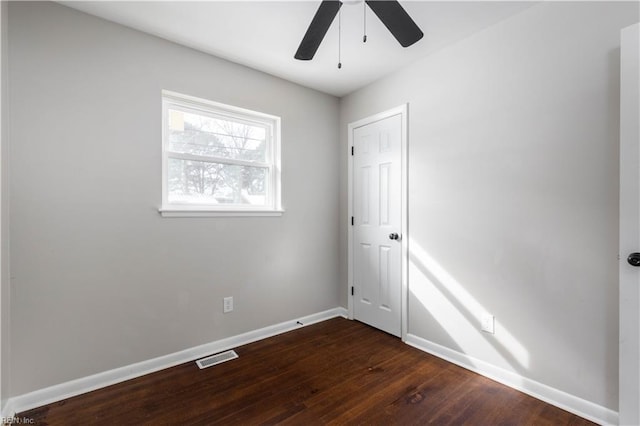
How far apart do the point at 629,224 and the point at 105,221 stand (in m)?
3.21

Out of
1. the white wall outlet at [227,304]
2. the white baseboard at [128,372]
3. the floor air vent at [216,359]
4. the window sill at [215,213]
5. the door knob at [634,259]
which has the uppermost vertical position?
the window sill at [215,213]

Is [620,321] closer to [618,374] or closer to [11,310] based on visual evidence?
[618,374]

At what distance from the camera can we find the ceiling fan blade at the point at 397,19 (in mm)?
1456

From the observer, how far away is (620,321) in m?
1.58

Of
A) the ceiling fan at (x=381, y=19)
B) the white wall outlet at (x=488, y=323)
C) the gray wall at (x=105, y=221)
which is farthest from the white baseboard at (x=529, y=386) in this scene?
the ceiling fan at (x=381, y=19)

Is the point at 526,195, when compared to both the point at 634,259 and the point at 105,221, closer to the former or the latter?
the point at 634,259

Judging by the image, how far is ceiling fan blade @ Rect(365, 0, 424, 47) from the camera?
146cm

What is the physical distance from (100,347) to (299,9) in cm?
270

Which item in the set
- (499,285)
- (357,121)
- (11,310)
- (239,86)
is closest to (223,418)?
(11,310)

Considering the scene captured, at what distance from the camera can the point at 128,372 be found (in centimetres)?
212

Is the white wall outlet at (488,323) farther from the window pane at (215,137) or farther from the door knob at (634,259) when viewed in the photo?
the window pane at (215,137)

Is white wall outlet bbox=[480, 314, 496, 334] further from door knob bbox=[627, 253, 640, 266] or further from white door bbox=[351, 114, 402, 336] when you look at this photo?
door knob bbox=[627, 253, 640, 266]

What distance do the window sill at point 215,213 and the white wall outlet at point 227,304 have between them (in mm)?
759

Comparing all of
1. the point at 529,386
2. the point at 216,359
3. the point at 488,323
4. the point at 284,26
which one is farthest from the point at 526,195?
the point at 216,359
